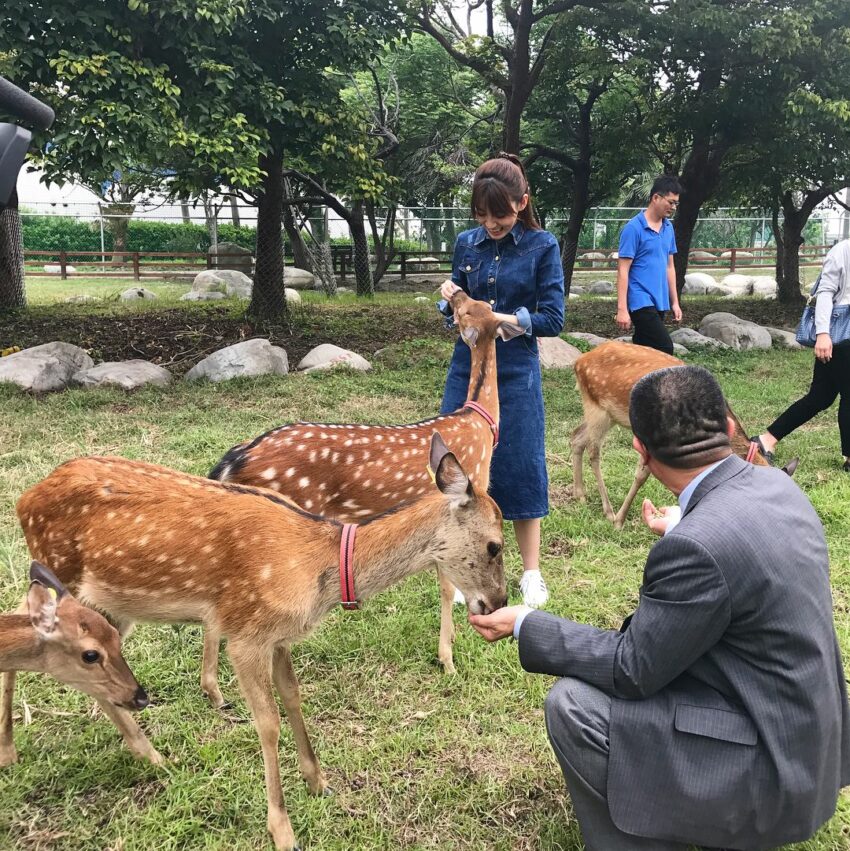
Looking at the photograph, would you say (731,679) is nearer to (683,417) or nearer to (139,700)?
(683,417)

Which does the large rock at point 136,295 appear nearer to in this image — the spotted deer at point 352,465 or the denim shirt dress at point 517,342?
the denim shirt dress at point 517,342

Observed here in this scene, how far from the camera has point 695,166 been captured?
12867 millimetres

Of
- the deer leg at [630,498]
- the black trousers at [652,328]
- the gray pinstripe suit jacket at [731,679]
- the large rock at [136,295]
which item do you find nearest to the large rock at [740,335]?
the black trousers at [652,328]

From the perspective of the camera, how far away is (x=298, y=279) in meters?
18.7

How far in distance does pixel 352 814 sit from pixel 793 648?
1.45 m

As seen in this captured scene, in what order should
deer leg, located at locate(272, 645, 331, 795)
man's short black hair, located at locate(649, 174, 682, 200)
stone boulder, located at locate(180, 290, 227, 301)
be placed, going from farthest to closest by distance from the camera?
stone boulder, located at locate(180, 290, 227, 301)
man's short black hair, located at locate(649, 174, 682, 200)
deer leg, located at locate(272, 645, 331, 795)

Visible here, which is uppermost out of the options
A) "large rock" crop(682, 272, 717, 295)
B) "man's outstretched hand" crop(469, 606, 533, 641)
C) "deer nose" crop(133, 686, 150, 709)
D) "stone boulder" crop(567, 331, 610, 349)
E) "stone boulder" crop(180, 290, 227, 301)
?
"large rock" crop(682, 272, 717, 295)

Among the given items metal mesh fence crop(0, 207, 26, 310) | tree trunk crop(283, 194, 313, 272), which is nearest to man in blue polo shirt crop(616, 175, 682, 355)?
metal mesh fence crop(0, 207, 26, 310)

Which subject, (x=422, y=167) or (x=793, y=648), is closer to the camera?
(x=793, y=648)

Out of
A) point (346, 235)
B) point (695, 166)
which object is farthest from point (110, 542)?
point (346, 235)

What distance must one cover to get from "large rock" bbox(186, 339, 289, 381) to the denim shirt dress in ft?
14.9

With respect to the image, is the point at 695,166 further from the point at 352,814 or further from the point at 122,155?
the point at 352,814

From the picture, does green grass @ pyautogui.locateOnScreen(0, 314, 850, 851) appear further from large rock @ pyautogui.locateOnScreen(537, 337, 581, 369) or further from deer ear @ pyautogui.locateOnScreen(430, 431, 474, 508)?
large rock @ pyautogui.locateOnScreen(537, 337, 581, 369)

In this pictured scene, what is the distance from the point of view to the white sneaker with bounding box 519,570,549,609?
353 centimetres
